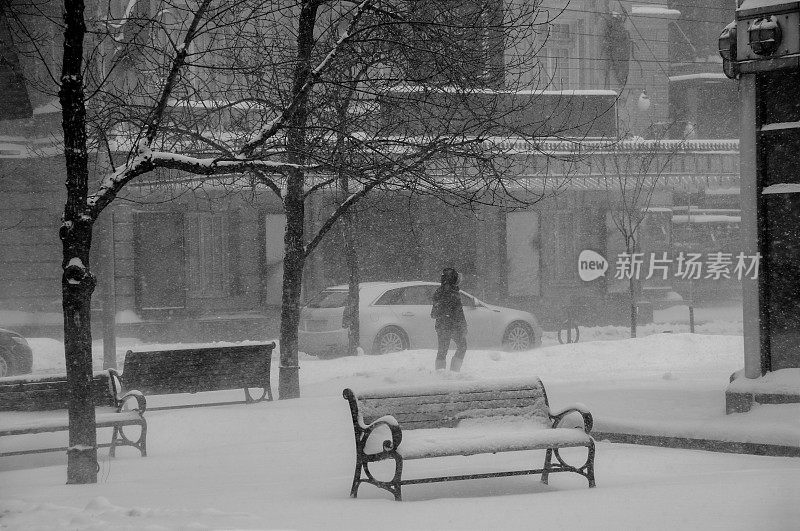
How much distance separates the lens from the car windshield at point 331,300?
64.5 ft

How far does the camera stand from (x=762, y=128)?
984cm

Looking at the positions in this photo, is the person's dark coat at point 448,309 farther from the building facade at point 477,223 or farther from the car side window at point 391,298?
the building facade at point 477,223

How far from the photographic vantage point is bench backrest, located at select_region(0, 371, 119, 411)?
9461mm

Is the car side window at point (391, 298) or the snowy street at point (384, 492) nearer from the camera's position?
the snowy street at point (384, 492)

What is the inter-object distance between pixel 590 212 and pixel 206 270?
11320mm

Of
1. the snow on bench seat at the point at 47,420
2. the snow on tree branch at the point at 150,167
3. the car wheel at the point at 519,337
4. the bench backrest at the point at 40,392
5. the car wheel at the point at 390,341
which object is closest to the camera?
the snow on tree branch at the point at 150,167

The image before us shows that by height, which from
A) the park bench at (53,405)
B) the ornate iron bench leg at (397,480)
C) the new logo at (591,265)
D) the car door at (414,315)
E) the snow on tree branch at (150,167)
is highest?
the snow on tree branch at (150,167)

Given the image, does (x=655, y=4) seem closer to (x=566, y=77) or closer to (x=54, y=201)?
(x=566, y=77)

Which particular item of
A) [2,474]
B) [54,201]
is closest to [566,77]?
[54,201]

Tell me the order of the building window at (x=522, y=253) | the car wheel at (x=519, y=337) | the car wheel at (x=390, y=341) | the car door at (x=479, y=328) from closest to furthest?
1. the car wheel at (x=390, y=341)
2. the car door at (x=479, y=328)
3. the car wheel at (x=519, y=337)
4. the building window at (x=522, y=253)

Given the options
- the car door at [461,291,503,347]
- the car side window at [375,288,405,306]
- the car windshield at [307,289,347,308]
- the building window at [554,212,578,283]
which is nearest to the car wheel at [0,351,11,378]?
the car windshield at [307,289,347,308]

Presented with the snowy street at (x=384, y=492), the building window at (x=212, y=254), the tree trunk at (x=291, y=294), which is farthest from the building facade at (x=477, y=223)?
the snowy street at (x=384, y=492)

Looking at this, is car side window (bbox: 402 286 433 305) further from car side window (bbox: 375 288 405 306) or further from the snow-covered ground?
the snow-covered ground

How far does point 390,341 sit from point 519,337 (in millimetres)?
2827
